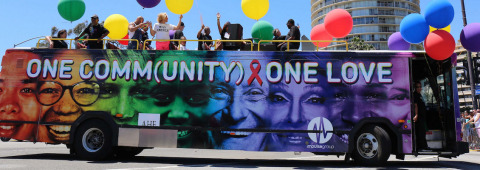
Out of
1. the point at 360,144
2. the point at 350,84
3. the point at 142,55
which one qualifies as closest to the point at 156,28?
the point at 142,55

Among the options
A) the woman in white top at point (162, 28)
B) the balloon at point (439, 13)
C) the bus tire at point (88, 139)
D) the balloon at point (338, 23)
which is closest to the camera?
the balloon at point (439, 13)

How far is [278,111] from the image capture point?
307 inches

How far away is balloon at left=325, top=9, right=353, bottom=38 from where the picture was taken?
8.55m

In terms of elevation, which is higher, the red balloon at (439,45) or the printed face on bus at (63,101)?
the red balloon at (439,45)

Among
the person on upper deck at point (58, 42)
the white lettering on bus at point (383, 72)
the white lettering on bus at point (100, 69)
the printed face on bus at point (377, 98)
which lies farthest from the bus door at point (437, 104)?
the person on upper deck at point (58, 42)

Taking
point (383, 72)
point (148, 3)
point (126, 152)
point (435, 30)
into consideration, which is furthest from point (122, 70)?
point (435, 30)

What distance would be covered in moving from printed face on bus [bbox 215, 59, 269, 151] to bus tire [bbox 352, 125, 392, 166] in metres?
2.22

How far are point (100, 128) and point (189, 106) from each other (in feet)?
7.45

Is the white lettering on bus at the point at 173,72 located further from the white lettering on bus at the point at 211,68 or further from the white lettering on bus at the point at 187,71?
the white lettering on bus at the point at 211,68

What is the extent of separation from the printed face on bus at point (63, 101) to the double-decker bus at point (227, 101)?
0.08 ft

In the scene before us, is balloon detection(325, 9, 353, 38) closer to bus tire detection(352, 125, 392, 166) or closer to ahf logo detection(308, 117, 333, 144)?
ahf logo detection(308, 117, 333, 144)

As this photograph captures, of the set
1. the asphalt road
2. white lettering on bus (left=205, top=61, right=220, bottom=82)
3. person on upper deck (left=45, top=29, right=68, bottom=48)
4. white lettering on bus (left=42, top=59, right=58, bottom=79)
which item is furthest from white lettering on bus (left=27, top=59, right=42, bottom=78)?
white lettering on bus (left=205, top=61, right=220, bottom=82)

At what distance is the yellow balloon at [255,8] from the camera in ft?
29.9

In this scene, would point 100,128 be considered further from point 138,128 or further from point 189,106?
point 189,106
